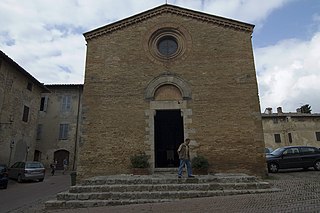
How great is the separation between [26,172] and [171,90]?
36.4 feet

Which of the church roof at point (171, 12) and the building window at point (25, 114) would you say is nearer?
the church roof at point (171, 12)

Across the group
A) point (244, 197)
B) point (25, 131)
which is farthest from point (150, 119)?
point (25, 131)

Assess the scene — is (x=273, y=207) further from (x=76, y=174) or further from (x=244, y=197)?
(x=76, y=174)

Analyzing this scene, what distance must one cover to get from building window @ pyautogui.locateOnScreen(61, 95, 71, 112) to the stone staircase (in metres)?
18.9

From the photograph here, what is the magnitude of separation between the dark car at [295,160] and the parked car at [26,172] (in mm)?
14421

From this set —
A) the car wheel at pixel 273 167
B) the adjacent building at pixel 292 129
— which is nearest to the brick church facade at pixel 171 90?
the car wheel at pixel 273 167

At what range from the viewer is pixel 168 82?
12375mm

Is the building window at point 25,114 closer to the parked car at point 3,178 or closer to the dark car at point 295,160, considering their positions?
the parked car at point 3,178

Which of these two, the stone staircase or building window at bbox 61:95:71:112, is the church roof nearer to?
the stone staircase

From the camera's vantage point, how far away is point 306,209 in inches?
225

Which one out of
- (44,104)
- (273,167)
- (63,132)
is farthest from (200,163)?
(44,104)

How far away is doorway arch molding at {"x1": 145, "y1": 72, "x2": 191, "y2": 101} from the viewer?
12.2 meters

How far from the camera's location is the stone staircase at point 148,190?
764 cm

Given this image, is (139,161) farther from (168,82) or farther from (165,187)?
(168,82)
